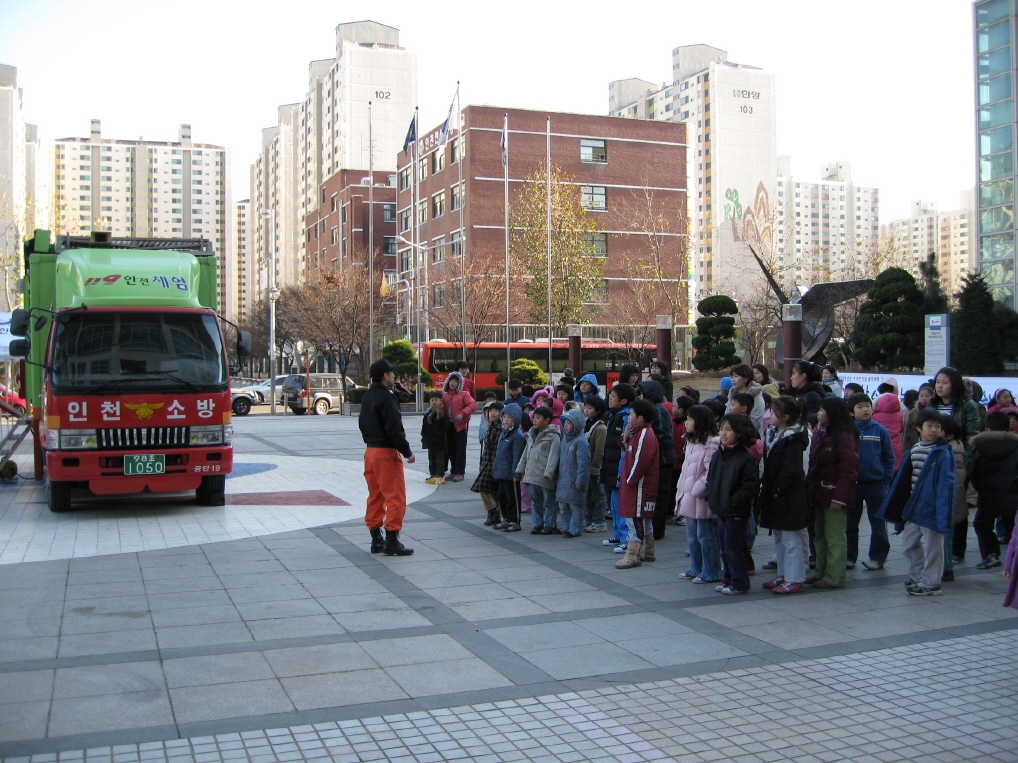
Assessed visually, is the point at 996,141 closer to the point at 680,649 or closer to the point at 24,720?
the point at 680,649

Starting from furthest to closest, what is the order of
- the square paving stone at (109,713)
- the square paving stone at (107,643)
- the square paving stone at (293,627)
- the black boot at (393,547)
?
the black boot at (393,547) < the square paving stone at (293,627) < the square paving stone at (107,643) < the square paving stone at (109,713)

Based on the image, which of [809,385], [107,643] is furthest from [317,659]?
[809,385]

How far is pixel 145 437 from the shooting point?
455 inches

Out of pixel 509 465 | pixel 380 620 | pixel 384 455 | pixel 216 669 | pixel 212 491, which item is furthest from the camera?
pixel 212 491

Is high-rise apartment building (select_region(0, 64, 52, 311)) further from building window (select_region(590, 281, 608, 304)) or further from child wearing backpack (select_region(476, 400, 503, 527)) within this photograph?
child wearing backpack (select_region(476, 400, 503, 527))

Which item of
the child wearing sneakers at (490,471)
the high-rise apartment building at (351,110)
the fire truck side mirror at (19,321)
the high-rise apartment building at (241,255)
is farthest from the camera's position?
the high-rise apartment building at (241,255)

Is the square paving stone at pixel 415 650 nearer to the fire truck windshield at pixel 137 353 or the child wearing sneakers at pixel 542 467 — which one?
the child wearing sneakers at pixel 542 467

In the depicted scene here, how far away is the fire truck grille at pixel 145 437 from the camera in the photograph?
37.4ft

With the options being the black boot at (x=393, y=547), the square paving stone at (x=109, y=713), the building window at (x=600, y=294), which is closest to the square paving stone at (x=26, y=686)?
the square paving stone at (x=109, y=713)

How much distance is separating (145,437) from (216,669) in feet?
21.1

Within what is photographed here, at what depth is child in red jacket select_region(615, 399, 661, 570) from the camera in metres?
8.58

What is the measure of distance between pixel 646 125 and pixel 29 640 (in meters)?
62.4

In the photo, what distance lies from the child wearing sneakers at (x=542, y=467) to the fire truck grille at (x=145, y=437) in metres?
4.37

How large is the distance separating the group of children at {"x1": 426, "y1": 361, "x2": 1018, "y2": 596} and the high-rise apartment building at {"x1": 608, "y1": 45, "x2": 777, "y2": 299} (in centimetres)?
9259
